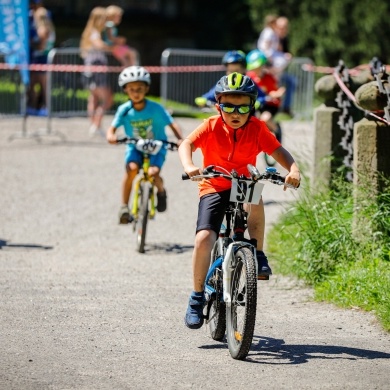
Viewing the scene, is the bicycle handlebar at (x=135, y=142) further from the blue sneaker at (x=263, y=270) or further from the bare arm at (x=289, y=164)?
the blue sneaker at (x=263, y=270)

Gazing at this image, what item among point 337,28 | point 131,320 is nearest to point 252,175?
point 131,320

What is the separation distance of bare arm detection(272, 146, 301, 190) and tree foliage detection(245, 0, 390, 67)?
18873mm

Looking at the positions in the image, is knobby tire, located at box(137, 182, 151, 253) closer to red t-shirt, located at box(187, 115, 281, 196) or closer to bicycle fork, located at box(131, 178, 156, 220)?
bicycle fork, located at box(131, 178, 156, 220)

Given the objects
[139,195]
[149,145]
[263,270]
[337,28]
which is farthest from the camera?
[337,28]

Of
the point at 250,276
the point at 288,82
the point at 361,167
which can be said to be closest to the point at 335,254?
the point at 361,167

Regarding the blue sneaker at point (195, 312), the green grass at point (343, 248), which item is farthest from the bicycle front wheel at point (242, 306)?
the green grass at point (343, 248)

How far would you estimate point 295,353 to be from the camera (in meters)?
6.89

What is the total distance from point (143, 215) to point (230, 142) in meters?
3.57

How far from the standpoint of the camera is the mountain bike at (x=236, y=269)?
6.55 meters

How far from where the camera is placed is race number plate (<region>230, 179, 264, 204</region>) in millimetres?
6770

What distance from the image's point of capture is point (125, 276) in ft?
30.9

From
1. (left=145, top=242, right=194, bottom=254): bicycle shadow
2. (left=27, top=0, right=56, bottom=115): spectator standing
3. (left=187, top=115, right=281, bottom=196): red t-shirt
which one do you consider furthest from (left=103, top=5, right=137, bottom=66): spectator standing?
(left=187, top=115, right=281, bottom=196): red t-shirt

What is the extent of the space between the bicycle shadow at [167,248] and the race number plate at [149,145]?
960 mm

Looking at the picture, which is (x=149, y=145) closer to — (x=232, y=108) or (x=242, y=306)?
(x=232, y=108)
